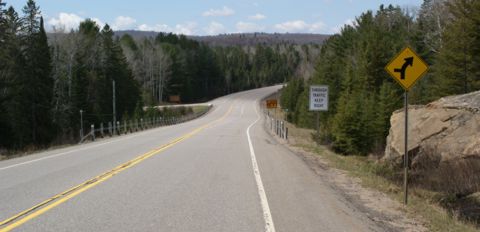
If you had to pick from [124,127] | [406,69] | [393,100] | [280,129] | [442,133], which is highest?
[406,69]

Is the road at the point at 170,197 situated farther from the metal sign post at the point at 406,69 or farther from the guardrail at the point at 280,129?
the guardrail at the point at 280,129

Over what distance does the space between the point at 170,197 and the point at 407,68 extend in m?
5.32

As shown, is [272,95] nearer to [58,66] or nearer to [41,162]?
[58,66]

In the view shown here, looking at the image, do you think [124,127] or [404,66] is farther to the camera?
[124,127]

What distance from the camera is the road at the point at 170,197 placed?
756cm

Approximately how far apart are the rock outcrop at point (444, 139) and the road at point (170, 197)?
593 centimetres

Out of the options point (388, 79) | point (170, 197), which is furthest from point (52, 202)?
point (388, 79)

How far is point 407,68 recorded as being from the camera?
32.8 feet

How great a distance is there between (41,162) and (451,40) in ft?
93.9

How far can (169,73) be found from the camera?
13000 centimetres

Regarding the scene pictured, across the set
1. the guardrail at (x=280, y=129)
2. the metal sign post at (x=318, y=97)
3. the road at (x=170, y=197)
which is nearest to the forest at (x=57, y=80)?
the guardrail at (x=280, y=129)

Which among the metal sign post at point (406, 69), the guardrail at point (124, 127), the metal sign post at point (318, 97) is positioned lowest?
the guardrail at point (124, 127)

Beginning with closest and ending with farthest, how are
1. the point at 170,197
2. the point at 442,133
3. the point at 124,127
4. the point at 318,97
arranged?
the point at 170,197 → the point at 442,133 → the point at 318,97 → the point at 124,127

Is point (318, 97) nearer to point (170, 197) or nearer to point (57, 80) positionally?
point (170, 197)
